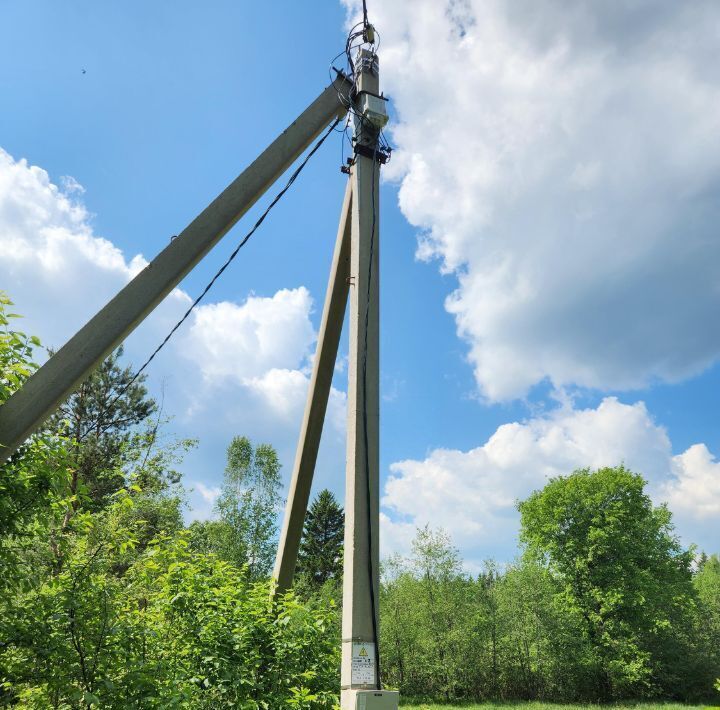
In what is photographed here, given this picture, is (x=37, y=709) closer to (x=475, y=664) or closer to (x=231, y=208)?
(x=231, y=208)

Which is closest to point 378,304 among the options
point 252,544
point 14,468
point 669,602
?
point 14,468

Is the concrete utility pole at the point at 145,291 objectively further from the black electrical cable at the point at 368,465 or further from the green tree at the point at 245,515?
the green tree at the point at 245,515

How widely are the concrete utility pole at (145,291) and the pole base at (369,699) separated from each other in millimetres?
2437

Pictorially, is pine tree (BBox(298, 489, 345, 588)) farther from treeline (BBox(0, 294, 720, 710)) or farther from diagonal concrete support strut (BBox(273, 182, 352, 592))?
diagonal concrete support strut (BBox(273, 182, 352, 592))

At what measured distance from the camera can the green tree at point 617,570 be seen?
27.8m

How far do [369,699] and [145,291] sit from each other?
2.91m

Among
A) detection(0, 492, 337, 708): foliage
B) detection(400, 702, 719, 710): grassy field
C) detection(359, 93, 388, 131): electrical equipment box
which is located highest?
detection(400, 702, 719, 710): grassy field

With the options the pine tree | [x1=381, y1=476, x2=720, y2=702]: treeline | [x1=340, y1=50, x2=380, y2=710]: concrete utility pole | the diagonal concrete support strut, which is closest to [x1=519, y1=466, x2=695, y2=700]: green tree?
[x1=381, y1=476, x2=720, y2=702]: treeline

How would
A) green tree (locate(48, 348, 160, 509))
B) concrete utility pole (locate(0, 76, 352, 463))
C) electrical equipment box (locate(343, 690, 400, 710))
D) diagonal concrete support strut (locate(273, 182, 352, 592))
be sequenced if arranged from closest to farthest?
concrete utility pole (locate(0, 76, 352, 463))
electrical equipment box (locate(343, 690, 400, 710))
diagonal concrete support strut (locate(273, 182, 352, 592))
green tree (locate(48, 348, 160, 509))

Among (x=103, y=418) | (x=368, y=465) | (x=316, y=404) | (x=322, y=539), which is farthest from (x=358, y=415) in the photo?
(x=322, y=539)

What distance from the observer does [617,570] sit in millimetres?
28156

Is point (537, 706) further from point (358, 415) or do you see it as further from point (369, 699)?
point (358, 415)

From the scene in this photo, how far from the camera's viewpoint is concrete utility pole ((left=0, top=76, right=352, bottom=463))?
10.2 feet

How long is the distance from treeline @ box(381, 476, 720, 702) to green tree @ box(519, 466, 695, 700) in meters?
0.06
